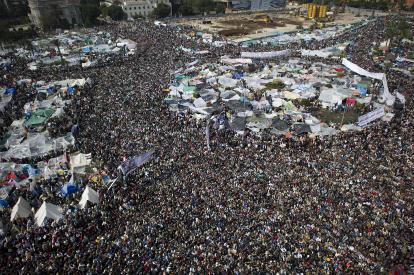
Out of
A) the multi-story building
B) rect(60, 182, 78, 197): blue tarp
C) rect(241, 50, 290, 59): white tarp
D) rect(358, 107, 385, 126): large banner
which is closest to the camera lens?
rect(60, 182, 78, 197): blue tarp

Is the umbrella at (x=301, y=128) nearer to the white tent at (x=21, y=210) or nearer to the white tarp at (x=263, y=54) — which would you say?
the white tent at (x=21, y=210)

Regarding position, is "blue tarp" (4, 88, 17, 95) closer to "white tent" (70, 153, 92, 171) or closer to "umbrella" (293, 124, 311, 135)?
"white tent" (70, 153, 92, 171)

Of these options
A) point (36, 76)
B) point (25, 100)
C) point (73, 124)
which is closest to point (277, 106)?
point (73, 124)

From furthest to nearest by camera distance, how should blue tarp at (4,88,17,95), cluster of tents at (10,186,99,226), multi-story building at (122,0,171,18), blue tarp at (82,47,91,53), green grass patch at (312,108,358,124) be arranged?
1. multi-story building at (122,0,171,18)
2. blue tarp at (82,47,91,53)
3. blue tarp at (4,88,17,95)
4. green grass patch at (312,108,358,124)
5. cluster of tents at (10,186,99,226)

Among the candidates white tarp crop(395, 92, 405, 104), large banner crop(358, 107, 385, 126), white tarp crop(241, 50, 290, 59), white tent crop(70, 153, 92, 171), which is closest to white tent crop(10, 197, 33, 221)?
white tent crop(70, 153, 92, 171)

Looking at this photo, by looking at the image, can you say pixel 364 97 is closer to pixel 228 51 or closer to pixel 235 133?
pixel 235 133

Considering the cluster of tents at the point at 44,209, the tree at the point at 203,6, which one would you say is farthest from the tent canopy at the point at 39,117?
the tree at the point at 203,6
